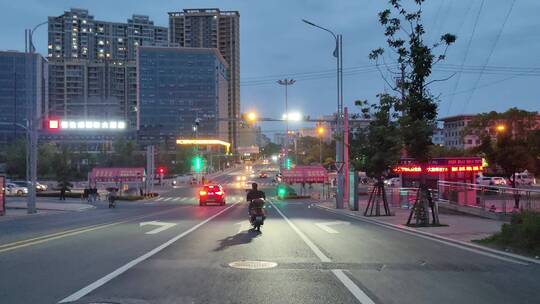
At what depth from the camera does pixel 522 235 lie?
13.9 m

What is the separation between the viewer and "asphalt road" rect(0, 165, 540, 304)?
842 cm

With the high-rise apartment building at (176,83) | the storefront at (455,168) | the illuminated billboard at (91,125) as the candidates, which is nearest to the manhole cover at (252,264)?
the storefront at (455,168)

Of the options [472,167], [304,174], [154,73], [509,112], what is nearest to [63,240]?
[472,167]

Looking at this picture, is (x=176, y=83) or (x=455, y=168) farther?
(x=176, y=83)

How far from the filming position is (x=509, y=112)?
183ft

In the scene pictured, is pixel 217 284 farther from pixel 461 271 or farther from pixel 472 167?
pixel 472 167

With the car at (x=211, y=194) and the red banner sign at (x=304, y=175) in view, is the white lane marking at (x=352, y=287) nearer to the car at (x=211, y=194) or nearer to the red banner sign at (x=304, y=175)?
the car at (x=211, y=194)

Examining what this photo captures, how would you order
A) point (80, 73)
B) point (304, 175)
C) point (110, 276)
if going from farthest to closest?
point (80, 73), point (304, 175), point (110, 276)

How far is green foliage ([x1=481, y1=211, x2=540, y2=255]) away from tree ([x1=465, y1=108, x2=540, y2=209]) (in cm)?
3624

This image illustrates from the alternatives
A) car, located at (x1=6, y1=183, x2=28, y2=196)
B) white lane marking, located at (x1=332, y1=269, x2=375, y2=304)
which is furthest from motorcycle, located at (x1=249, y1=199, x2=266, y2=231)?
car, located at (x1=6, y1=183, x2=28, y2=196)

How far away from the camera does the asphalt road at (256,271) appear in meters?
8.42

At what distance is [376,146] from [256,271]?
19866 millimetres

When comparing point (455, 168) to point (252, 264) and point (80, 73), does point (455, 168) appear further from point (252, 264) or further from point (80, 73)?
point (80, 73)

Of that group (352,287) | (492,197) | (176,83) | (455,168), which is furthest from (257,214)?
(176,83)
